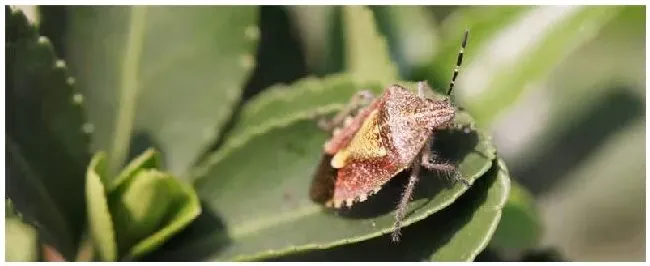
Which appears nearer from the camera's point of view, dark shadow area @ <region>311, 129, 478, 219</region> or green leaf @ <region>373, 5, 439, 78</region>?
dark shadow area @ <region>311, 129, 478, 219</region>

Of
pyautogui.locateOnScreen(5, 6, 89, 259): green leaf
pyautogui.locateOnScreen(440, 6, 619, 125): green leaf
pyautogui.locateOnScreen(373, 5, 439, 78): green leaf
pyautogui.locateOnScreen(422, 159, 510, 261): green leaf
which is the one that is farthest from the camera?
pyautogui.locateOnScreen(373, 5, 439, 78): green leaf

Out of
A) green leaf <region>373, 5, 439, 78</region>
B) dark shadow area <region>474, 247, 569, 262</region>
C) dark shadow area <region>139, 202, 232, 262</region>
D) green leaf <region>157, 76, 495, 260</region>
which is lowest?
dark shadow area <region>474, 247, 569, 262</region>

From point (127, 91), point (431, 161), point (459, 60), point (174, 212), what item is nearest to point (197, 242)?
point (174, 212)

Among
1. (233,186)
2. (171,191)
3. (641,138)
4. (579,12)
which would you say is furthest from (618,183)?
(171,191)

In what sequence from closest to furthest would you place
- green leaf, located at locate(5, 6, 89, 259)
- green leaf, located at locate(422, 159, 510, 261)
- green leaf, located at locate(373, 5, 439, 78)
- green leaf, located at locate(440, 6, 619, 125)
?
green leaf, located at locate(422, 159, 510, 261) → green leaf, located at locate(5, 6, 89, 259) → green leaf, located at locate(440, 6, 619, 125) → green leaf, located at locate(373, 5, 439, 78)

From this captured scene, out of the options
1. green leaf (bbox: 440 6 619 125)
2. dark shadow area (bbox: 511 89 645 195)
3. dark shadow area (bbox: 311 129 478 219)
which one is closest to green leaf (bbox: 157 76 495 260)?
dark shadow area (bbox: 311 129 478 219)

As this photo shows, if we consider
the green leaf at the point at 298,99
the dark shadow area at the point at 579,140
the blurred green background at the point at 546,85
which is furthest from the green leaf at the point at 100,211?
the dark shadow area at the point at 579,140

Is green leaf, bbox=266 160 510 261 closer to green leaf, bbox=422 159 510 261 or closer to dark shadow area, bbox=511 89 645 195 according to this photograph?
green leaf, bbox=422 159 510 261
